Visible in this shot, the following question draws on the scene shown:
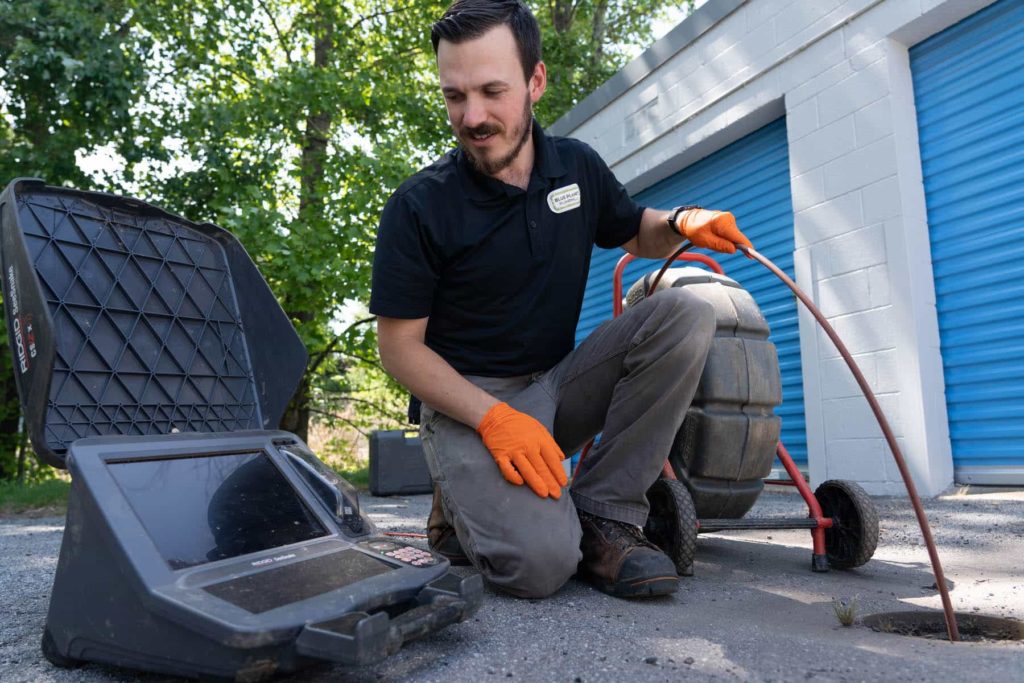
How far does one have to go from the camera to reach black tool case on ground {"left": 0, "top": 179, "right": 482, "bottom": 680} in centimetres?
105

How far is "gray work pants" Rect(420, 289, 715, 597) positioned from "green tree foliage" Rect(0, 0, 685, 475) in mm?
4610

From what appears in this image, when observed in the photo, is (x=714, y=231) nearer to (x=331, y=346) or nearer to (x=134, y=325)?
(x=134, y=325)

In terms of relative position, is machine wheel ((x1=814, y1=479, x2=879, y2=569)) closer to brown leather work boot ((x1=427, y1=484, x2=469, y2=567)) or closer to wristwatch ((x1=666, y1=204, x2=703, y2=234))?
wristwatch ((x1=666, y1=204, x2=703, y2=234))

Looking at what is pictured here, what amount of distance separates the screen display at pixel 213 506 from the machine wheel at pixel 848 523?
1409mm

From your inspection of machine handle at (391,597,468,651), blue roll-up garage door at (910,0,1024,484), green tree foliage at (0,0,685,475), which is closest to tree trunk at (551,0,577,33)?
green tree foliage at (0,0,685,475)

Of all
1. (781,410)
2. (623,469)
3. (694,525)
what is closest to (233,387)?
(623,469)

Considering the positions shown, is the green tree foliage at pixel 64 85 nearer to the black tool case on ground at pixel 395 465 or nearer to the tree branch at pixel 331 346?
the tree branch at pixel 331 346

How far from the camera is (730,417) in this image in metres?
2.01

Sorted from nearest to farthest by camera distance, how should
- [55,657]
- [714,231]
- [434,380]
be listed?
[55,657] < [434,380] < [714,231]

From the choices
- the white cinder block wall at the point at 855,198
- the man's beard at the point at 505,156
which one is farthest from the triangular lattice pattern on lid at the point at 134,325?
the white cinder block wall at the point at 855,198

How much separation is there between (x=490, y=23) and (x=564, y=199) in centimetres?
48

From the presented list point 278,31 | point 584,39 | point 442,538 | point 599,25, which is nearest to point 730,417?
point 442,538

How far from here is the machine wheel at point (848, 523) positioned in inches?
78.0

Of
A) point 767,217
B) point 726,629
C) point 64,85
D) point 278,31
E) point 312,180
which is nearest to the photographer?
point 726,629
